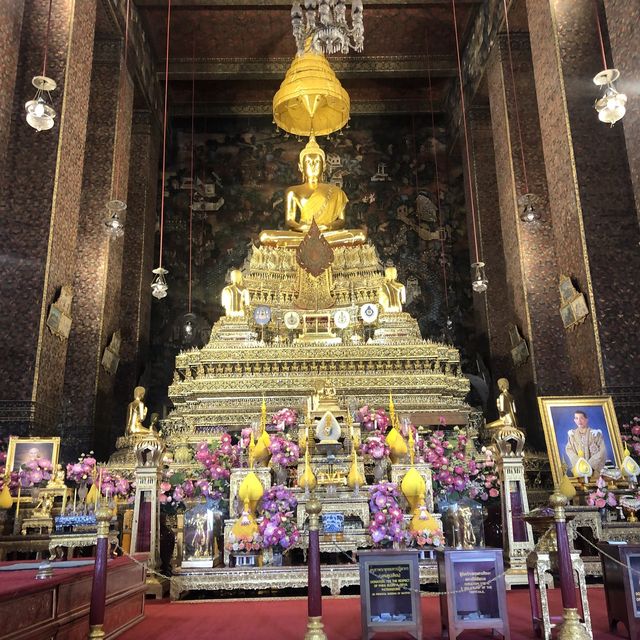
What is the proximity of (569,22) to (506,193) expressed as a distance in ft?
8.31

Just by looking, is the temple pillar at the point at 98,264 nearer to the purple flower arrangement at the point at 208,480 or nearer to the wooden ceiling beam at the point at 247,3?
the wooden ceiling beam at the point at 247,3

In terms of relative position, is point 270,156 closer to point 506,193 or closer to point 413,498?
point 506,193

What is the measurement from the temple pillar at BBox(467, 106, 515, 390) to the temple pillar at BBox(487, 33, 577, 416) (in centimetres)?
95

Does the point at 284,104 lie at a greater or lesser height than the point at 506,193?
greater

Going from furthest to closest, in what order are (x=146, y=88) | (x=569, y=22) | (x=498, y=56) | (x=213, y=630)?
(x=146, y=88) → (x=498, y=56) → (x=569, y=22) → (x=213, y=630)

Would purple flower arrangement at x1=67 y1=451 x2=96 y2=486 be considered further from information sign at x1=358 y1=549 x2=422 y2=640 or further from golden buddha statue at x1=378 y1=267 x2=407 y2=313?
golden buddha statue at x1=378 y1=267 x2=407 y2=313

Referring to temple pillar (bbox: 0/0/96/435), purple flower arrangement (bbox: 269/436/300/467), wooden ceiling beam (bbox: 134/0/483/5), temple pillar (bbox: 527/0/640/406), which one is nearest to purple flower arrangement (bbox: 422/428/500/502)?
purple flower arrangement (bbox: 269/436/300/467)

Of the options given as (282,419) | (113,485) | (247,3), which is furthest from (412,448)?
(247,3)

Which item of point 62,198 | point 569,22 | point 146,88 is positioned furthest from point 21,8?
point 569,22

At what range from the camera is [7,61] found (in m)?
6.64

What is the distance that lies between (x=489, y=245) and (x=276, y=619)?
321 inches

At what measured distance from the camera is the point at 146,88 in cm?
1133

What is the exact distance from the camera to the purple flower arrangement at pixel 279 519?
4.78m

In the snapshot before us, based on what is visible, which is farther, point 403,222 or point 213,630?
point 403,222
